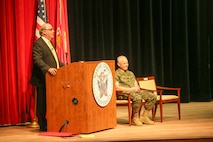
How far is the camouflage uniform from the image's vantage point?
570 centimetres

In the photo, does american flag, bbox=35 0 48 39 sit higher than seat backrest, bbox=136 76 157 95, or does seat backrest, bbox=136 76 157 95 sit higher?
american flag, bbox=35 0 48 39

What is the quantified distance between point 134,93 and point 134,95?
1.8 inches

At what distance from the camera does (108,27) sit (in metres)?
7.95

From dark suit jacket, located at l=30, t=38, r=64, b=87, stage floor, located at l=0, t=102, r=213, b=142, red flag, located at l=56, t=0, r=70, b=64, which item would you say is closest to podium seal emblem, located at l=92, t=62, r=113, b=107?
stage floor, located at l=0, t=102, r=213, b=142

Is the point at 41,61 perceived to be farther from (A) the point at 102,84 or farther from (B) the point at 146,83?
Result: (B) the point at 146,83

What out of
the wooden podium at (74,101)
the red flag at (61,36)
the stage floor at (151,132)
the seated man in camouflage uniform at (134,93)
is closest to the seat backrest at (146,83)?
the seated man in camouflage uniform at (134,93)

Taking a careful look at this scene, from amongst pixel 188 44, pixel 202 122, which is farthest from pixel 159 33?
pixel 202 122

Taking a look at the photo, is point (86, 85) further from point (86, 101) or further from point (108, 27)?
point (108, 27)

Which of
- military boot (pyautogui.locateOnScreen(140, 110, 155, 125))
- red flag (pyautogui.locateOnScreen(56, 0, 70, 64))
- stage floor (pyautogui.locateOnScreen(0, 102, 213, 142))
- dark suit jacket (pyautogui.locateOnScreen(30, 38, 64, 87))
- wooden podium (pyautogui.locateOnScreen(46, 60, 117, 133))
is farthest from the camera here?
red flag (pyautogui.locateOnScreen(56, 0, 70, 64))

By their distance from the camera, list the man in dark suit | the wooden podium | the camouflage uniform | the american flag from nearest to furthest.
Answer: the wooden podium → the man in dark suit → the camouflage uniform → the american flag

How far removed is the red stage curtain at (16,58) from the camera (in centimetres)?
Result: 625

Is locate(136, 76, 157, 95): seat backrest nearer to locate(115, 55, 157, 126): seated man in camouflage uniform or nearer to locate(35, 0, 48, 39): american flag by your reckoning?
locate(115, 55, 157, 126): seated man in camouflage uniform

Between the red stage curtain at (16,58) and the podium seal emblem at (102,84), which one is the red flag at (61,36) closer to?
the red stage curtain at (16,58)

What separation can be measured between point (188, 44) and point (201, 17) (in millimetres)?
574
